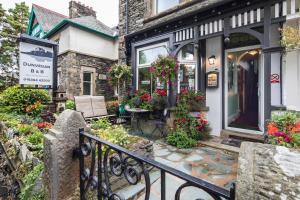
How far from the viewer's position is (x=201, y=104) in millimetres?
5695

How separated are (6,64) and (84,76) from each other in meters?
8.77

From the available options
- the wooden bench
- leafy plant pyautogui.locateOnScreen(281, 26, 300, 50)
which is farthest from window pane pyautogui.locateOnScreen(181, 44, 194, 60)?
the wooden bench

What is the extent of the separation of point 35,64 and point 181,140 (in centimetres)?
435

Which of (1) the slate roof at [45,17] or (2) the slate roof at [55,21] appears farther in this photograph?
(1) the slate roof at [45,17]

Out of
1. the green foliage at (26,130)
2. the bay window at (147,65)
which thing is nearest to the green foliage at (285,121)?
the bay window at (147,65)

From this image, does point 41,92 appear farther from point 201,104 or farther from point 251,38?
point 251,38

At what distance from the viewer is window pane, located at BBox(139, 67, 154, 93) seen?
22.2 feet

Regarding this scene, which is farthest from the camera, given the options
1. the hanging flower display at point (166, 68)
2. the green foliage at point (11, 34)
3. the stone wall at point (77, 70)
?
the green foliage at point (11, 34)

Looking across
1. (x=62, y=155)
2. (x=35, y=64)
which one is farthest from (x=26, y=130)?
(x=62, y=155)

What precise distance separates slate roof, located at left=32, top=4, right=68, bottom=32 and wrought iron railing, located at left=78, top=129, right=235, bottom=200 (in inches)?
555

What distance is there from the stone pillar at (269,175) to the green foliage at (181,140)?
4.04 m

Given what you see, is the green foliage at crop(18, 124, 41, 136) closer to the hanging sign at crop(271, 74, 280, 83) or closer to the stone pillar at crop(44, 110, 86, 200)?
the stone pillar at crop(44, 110, 86, 200)

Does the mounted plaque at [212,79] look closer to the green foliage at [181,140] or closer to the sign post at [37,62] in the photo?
the green foliage at [181,140]

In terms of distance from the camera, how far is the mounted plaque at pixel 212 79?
568 cm
